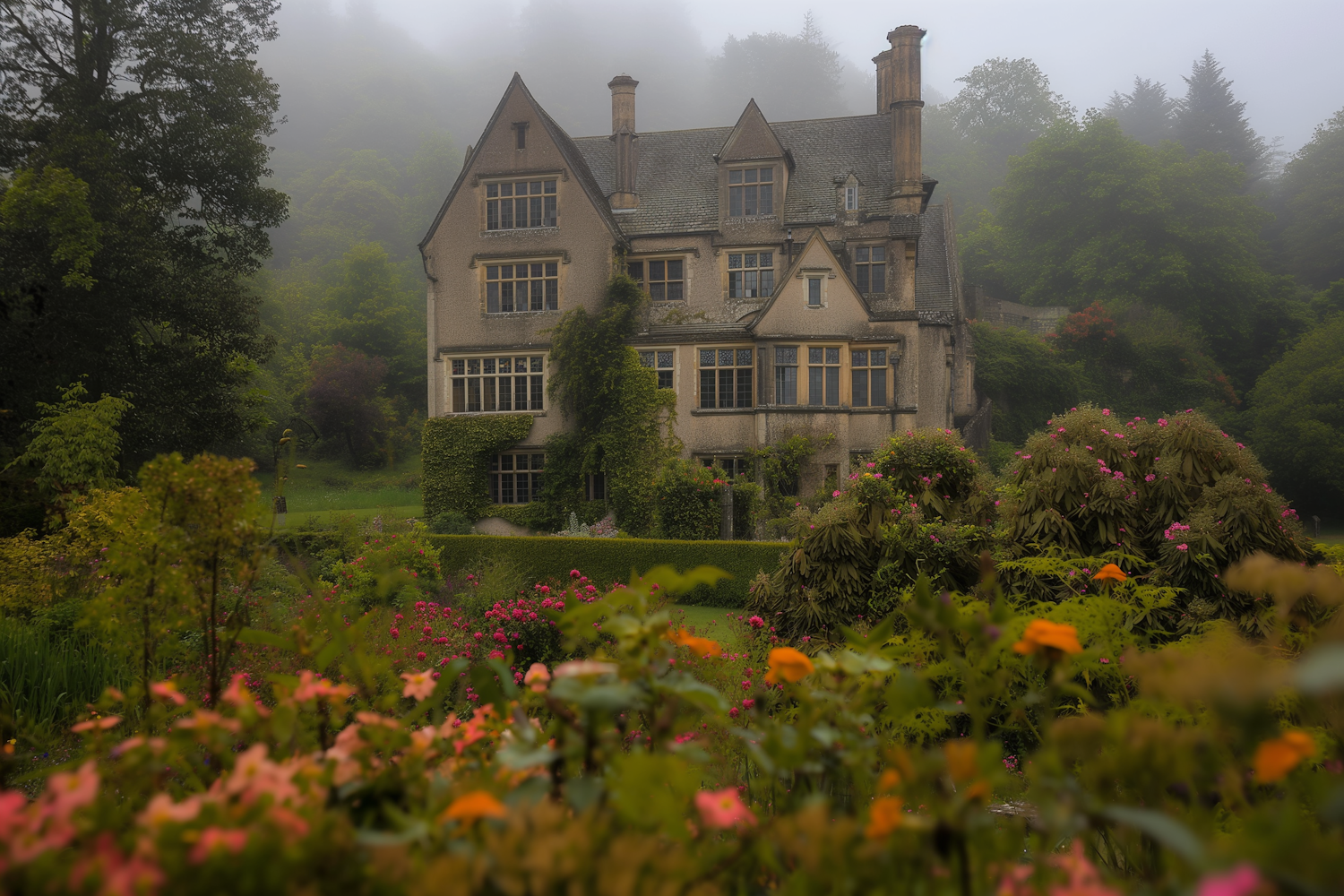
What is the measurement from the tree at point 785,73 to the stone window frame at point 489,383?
2213 inches

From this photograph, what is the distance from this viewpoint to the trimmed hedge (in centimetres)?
1552

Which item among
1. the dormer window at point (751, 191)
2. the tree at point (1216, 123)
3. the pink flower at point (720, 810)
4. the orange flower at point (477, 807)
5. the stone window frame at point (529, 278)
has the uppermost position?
the tree at point (1216, 123)

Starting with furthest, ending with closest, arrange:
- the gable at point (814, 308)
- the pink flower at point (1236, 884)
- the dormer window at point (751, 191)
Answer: the dormer window at point (751, 191) → the gable at point (814, 308) → the pink flower at point (1236, 884)

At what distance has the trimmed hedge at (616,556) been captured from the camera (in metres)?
15.5

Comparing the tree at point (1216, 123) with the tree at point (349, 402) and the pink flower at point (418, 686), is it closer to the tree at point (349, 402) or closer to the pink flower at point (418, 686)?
the tree at point (349, 402)

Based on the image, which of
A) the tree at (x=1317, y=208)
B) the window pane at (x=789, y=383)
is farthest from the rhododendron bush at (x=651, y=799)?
the tree at (x=1317, y=208)

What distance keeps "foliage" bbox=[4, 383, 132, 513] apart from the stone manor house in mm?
9559

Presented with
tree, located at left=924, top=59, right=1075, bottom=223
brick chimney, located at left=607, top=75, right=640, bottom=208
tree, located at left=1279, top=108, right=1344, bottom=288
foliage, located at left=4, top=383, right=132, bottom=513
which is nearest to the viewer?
foliage, located at left=4, top=383, right=132, bottom=513

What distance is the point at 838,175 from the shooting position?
24.7 meters

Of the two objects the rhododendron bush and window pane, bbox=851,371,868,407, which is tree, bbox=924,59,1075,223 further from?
the rhododendron bush

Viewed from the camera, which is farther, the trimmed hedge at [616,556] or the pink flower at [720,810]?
the trimmed hedge at [616,556]

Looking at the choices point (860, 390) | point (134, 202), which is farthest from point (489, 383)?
point (860, 390)

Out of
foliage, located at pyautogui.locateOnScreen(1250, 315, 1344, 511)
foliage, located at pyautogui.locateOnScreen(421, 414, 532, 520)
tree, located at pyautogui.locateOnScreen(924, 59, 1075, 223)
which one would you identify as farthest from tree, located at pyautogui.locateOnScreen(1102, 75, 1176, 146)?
foliage, located at pyautogui.locateOnScreen(421, 414, 532, 520)

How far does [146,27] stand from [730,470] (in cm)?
1972
